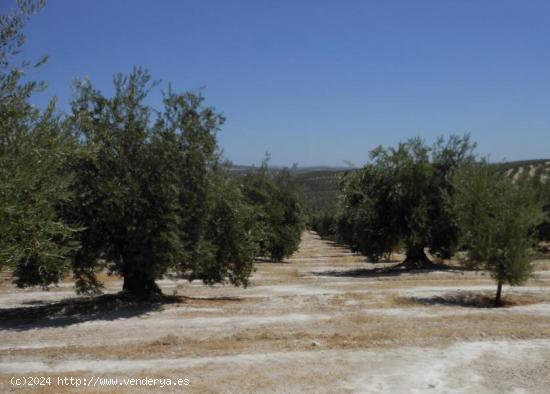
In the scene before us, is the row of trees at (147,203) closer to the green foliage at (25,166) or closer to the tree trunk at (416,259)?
the green foliage at (25,166)

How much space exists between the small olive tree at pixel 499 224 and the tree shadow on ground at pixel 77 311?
10622 mm

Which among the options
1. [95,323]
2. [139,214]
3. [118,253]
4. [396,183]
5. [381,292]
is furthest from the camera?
[396,183]

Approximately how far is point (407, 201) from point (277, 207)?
14.4 m

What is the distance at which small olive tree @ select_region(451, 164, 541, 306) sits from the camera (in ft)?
56.3

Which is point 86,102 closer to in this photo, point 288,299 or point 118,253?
point 118,253

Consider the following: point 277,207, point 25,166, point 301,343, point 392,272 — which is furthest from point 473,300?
point 277,207

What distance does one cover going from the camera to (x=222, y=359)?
10.7 meters

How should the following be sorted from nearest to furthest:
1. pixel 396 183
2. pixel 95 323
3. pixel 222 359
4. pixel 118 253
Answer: pixel 222 359 → pixel 95 323 → pixel 118 253 → pixel 396 183

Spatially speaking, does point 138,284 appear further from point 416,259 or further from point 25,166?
point 416,259

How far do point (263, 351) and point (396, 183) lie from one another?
21190mm

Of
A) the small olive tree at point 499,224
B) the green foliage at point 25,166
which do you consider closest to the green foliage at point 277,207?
the small olive tree at point 499,224

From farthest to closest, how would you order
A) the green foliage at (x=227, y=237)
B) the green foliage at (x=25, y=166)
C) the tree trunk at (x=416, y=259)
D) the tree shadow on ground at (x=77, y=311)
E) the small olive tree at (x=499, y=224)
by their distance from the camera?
the tree trunk at (x=416, y=259) → the green foliage at (x=227, y=237) → the small olive tree at (x=499, y=224) → the tree shadow on ground at (x=77, y=311) → the green foliage at (x=25, y=166)

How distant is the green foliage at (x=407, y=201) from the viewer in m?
30.3

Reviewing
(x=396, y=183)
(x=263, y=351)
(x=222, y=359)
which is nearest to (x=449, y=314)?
(x=263, y=351)
